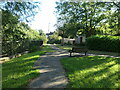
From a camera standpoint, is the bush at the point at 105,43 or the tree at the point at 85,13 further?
the tree at the point at 85,13

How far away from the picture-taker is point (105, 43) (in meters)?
17.2

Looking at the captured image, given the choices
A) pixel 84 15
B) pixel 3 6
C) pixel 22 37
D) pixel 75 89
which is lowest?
pixel 75 89

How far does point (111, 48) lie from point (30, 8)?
12759mm

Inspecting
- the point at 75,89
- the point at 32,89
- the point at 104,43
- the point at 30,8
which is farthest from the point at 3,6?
the point at 104,43

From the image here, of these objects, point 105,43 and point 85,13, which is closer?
point 105,43

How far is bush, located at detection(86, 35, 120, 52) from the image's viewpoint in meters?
16.1

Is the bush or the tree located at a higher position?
the tree

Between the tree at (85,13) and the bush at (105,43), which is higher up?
the tree at (85,13)

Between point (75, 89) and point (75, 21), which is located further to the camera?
point (75, 21)

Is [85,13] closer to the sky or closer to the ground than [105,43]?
closer to the sky

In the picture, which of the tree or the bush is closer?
the bush

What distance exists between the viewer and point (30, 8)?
1222 centimetres

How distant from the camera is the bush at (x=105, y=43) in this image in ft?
53.0

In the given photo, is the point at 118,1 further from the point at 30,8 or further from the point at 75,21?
the point at 30,8
